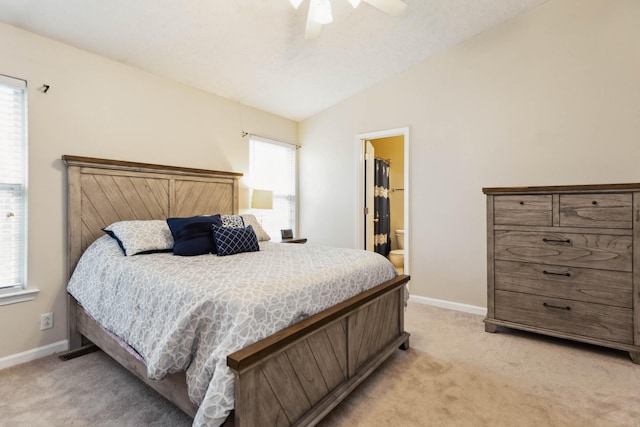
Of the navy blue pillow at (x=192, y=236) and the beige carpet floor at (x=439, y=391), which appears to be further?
the navy blue pillow at (x=192, y=236)

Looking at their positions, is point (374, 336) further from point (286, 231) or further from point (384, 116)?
point (384, 116)

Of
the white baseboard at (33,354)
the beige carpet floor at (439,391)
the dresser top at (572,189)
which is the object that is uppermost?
the dresser top at (572,189)

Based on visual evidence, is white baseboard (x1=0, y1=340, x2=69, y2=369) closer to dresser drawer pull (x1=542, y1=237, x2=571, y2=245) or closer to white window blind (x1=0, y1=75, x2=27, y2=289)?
white window blind (x1=0, y1=75, x2=27, y2=289)

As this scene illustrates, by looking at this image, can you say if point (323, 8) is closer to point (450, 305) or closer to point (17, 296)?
point (17, 296)

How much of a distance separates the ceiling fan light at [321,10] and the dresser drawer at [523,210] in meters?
1.95

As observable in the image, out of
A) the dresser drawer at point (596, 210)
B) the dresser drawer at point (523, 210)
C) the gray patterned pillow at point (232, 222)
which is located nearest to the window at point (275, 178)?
the gray patterned pillow at point (232, 222)

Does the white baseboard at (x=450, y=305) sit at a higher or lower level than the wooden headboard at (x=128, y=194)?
lower

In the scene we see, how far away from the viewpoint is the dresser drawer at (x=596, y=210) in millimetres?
2316

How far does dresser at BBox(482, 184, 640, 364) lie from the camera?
232cm

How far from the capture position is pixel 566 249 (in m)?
2.54

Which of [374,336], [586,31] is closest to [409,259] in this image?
[374,336]

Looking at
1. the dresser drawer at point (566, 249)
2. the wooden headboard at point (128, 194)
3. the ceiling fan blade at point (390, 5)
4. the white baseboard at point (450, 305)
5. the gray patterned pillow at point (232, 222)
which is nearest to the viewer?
the ceiling fan blade at point (390, 5)

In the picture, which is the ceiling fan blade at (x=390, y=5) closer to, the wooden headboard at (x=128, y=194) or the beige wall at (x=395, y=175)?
the wooden headboard at (x=128, y=194)

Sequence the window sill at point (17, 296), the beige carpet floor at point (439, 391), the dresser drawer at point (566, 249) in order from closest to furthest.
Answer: the beige carpet floor at point (439, 391) < the window sill at point (17, 296) < the dresser drawer at point (566, 249)
